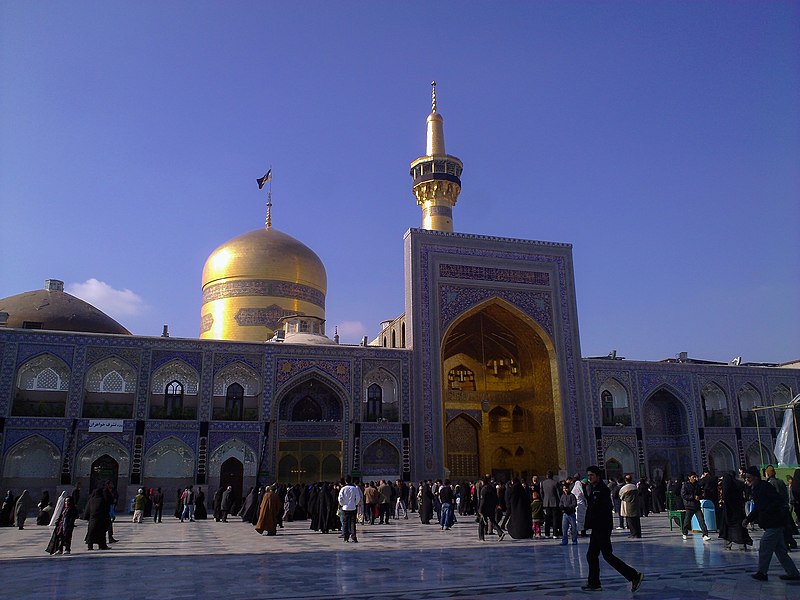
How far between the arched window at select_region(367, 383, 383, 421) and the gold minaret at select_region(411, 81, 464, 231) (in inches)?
323

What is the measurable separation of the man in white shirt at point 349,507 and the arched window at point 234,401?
10038mm

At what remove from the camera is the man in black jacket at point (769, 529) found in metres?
6.11

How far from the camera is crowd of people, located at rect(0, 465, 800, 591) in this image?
243 inches

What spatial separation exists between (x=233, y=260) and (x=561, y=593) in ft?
81.0

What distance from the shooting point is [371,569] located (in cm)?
746

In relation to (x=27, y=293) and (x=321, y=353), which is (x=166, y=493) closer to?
(x=321, y=353)

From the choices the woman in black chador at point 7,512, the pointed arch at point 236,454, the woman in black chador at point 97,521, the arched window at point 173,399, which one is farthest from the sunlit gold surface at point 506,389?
the woman in black chador at point 97,521

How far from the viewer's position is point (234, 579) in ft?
22.5

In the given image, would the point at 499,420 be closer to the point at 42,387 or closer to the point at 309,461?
the point at 309,461

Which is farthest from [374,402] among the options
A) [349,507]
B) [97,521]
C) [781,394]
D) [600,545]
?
[781,394]

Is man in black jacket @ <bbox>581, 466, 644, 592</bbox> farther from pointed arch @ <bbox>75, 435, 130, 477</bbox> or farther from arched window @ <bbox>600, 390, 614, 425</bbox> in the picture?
arched window @ <bbox>600, 390, 614, 425</bbox>

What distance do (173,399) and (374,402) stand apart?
6195mm

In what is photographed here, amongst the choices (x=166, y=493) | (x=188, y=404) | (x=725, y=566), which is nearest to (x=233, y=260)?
(x=188, y=404)

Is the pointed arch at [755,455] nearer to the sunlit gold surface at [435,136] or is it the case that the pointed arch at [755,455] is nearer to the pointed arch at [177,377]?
the sunlit gold surface at [435,136]
